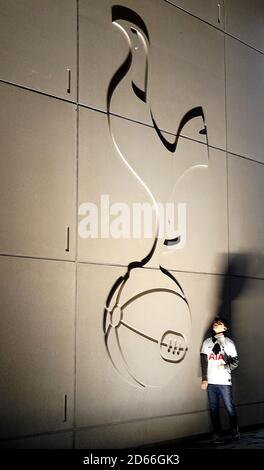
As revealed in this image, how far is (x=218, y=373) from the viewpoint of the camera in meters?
11.0

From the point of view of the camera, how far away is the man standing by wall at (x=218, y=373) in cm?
1097

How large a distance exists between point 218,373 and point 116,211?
2866mm

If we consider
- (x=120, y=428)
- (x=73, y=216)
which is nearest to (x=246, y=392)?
(x=120, y=428)

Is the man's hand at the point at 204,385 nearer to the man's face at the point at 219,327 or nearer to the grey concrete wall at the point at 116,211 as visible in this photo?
the grey concrete wall at the point at 116,211

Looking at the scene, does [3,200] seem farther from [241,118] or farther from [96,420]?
[241,118]

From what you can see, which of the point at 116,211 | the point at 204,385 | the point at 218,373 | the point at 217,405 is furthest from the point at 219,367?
the point at 116,211

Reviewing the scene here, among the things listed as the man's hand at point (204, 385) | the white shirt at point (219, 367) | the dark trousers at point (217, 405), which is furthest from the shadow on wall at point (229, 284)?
the dark trousers at point (217, 405)

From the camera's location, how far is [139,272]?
10.5 metres

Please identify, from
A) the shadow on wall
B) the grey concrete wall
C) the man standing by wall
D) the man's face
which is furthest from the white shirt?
the shadow on wall

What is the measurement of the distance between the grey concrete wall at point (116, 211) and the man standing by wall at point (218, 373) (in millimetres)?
275

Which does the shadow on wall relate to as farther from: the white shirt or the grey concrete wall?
the white shirt

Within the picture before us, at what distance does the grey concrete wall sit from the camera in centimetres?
889

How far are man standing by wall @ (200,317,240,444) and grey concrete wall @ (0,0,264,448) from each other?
0.90ft

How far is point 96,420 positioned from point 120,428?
0.50 meters
